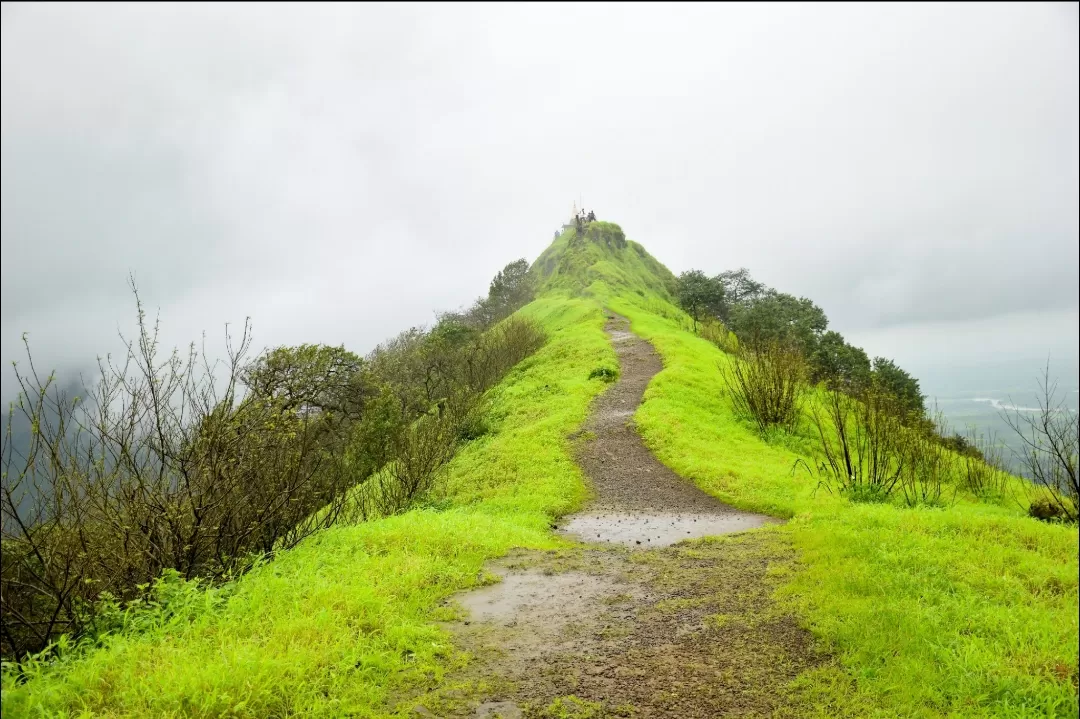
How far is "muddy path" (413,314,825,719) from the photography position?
15.1ft

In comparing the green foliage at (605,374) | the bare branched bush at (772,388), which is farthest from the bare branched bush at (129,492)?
the green foliage at (605,374)

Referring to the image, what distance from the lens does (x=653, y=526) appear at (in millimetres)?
11078

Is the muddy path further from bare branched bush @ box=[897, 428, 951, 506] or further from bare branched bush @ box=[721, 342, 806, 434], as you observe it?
bare branched bush @ box=[721, 342, 806, 434]

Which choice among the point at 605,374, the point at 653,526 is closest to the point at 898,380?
the point at 605,374

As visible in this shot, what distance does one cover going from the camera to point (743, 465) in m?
14.6

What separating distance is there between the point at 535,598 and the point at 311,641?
2760 millimetres

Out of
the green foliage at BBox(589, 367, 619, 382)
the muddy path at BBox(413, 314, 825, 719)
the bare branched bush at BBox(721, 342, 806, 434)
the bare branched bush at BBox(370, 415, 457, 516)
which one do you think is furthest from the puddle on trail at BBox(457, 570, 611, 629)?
the green foliage at BBox(589, 367, 619, 382)

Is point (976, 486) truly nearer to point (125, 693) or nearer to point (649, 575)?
point (649, 575)

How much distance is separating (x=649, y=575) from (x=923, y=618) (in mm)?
3284

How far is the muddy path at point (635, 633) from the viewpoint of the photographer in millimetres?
4613

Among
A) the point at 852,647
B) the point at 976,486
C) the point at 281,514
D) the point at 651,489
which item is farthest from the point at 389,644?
the point at 976,486

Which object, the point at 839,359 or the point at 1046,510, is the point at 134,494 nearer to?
the point at 1046,510

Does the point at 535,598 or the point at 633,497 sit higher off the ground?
the point at 633,497

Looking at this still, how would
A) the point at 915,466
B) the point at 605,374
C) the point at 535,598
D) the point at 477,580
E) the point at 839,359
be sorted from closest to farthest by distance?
the point at 535,598 → the point at 477,580 → the point at 915,466 → the point at 605,374 → the point at 839,359
